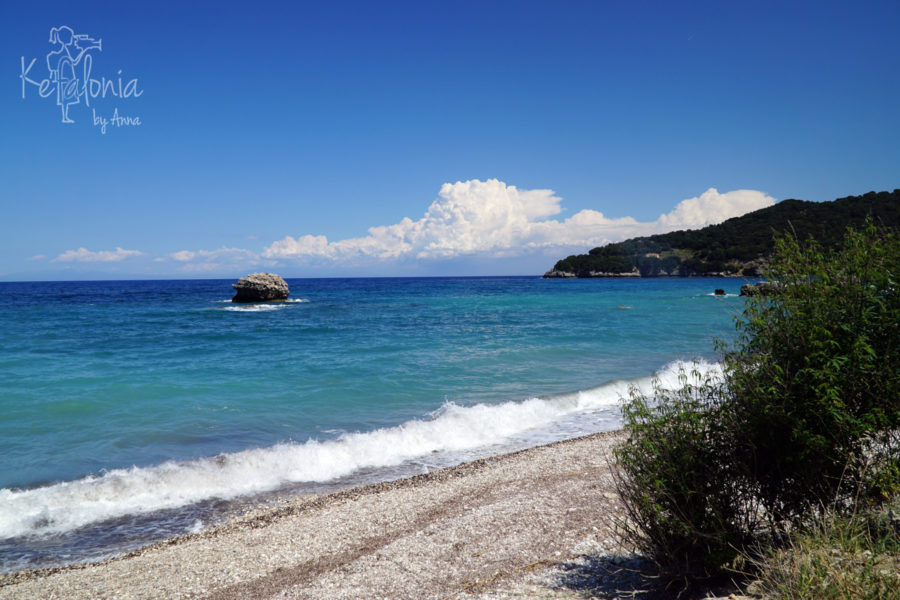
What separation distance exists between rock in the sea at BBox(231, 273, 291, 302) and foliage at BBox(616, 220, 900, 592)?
4949 centimetres

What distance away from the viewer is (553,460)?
9.20 metres

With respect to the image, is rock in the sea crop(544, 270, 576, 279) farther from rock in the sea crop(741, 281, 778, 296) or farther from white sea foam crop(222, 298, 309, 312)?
rock in the sea crop(741, 281, 778, 296)

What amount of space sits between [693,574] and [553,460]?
206 inches

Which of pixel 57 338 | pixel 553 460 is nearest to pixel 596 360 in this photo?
pixel 553 460

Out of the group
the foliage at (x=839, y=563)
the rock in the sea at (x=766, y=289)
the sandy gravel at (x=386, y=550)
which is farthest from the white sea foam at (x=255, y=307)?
the foliage at (x=839, y=563)

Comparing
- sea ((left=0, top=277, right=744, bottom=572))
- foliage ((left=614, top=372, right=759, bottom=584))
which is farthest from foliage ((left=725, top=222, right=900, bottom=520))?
sea ((left=0, top=277, right=744, bottom=572))

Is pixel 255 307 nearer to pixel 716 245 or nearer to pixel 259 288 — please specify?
pixel 259 288

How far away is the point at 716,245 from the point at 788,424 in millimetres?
136202

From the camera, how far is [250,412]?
13234 mm

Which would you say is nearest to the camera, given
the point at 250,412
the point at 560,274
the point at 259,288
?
the point at 250,412

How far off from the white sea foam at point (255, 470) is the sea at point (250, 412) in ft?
0.12

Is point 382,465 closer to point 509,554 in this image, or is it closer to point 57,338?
point 509,554

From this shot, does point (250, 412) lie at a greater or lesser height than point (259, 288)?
lesser

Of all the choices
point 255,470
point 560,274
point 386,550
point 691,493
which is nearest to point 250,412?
point 255,470
